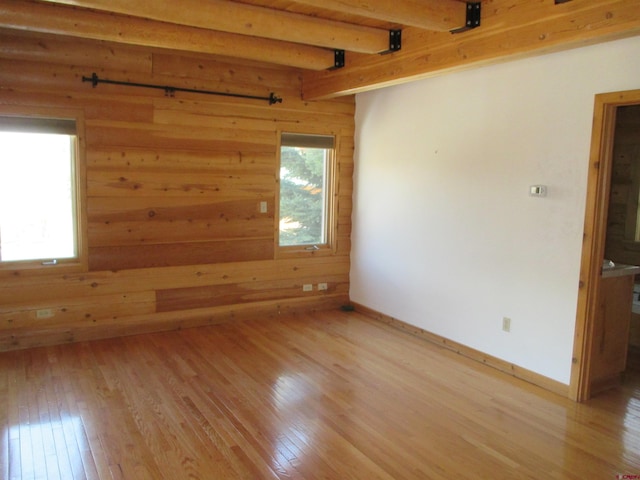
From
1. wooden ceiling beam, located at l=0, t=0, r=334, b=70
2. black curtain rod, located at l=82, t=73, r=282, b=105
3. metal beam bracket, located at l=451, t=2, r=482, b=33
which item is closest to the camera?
metal beam bracket, located at l=451, t=2, r=482, b=33

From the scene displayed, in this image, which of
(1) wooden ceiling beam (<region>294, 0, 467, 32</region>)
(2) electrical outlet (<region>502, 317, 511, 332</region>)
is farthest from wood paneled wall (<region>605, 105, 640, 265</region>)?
(1) wooden ceiling beam (<region>294, 0, 467, 32</region>)

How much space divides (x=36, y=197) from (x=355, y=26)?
9.84ft

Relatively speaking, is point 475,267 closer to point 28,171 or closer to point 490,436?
point 490,436

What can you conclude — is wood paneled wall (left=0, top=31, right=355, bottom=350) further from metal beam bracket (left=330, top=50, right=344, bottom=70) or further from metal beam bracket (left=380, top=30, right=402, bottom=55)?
metal beam bracket (left=380, top=30, right=402, bottom=55)

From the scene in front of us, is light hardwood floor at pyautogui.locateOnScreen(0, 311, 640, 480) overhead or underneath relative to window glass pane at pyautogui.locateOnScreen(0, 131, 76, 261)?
underneath

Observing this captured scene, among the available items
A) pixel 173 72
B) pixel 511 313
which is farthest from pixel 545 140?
pixel 173 72

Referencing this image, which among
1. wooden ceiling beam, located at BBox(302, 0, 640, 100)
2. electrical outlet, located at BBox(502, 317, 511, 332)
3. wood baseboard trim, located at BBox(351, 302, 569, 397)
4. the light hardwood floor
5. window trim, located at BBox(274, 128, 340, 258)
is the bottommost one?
the light hardwood floor

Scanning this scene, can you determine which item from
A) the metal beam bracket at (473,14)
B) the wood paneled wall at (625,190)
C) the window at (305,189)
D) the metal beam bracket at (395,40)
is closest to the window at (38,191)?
the window at (305,189)

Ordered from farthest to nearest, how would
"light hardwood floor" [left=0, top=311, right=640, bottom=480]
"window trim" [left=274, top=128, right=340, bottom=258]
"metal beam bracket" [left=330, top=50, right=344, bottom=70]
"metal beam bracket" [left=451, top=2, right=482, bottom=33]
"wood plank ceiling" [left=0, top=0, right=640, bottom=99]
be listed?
"window trim" [left=274, top=128, right=340, bottom=258] < "metal beam bracket" [left=330, top=50, right=344, bottom=70] < "metal beam bracket" [left=451, top=2, right=482, bottom=33] < "wood plank ceiling" [left=0, top=0, right=640, bottom=99] < "light hardwood floor" [left=0, top=311, right=640, bottom=480]

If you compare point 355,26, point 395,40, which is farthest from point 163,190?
point 395,40

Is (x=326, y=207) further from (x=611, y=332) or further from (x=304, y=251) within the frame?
(x=611, y=332)

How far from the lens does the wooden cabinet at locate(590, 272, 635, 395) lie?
145 inches

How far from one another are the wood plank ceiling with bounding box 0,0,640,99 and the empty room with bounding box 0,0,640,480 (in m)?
0.02

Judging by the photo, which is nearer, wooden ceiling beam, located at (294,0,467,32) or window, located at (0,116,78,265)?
wooden ceiling beam, located at (294,0,467,32)
